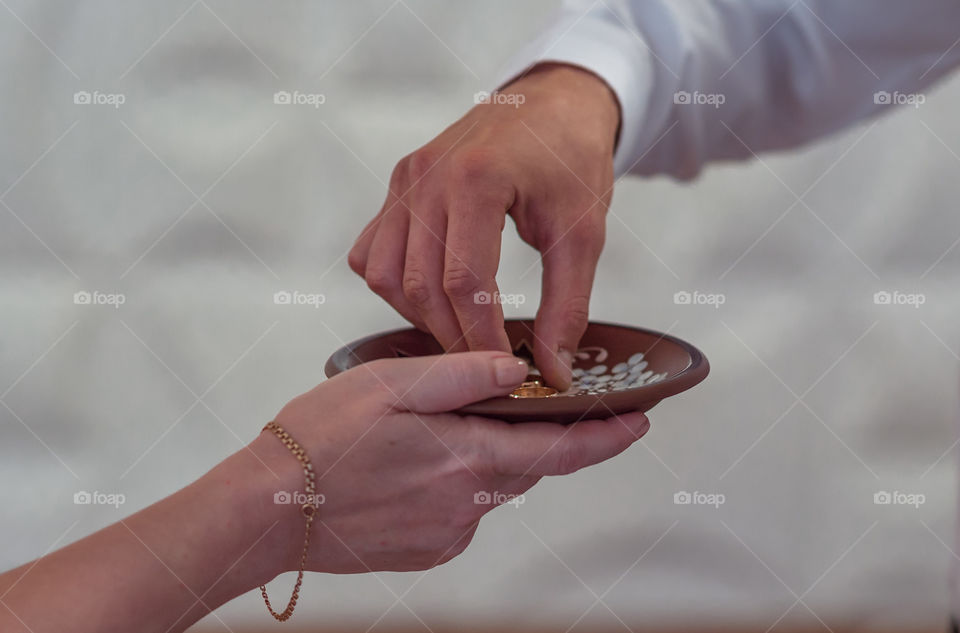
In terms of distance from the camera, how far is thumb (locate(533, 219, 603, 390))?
0.83 metres

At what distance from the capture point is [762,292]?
58.4 inches

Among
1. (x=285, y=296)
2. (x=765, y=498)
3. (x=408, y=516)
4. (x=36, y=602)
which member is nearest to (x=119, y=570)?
(x=36, y=602)

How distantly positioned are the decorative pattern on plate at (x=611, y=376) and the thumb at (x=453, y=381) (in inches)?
5.9

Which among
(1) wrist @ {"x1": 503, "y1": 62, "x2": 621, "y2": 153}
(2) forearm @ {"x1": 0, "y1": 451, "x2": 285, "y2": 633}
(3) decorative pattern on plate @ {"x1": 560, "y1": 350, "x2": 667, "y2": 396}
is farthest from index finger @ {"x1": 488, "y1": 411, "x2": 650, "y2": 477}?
(1) wrist @ {"x1": 503, "y1": 62, "x2": 621, "y2": 153}

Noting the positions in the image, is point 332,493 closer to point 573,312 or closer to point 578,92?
point 573,312

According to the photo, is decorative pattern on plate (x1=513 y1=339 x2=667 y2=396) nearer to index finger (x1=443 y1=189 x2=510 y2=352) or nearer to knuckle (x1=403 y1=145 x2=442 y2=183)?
index finger (x1=443 y1=189 x2=510 y2=352)

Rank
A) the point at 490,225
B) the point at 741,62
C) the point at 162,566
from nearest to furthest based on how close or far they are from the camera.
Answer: the point at 162,566 → the point at 490,225 → the point at 741,62

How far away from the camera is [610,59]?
40.3 inches

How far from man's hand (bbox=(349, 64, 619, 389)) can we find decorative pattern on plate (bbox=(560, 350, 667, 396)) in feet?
0.13

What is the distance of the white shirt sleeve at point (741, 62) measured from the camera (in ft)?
3.45

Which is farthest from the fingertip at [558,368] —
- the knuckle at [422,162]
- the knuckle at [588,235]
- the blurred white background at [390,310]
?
the blurred white background at [390,310]

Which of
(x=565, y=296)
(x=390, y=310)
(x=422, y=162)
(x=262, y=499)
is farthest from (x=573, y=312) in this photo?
(x=390, y=310)

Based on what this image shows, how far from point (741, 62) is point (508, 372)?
715 millimetres

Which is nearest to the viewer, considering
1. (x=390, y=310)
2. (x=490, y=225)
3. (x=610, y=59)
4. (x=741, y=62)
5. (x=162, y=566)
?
(x=162, y=566)
